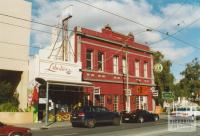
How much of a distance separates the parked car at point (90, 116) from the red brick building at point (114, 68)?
769 centimetres

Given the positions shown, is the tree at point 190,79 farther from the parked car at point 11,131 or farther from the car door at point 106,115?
the parked car at point 11,131

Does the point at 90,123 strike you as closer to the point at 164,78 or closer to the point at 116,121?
the point at 116,121

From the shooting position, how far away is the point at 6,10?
31000 millimetres

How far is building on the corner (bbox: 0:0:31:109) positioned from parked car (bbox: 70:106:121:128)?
7.34 meters

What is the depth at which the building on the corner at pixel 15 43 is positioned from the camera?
30567mm

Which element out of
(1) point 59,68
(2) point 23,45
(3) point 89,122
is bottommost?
(3) point 89,122

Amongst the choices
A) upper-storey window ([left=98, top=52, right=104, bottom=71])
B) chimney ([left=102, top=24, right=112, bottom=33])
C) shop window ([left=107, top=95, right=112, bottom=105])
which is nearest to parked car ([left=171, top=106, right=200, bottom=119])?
shop window ([left=107, top=95, right=112, bottom=105])

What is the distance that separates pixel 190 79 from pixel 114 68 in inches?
1082

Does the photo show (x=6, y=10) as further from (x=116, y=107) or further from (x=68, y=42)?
(x=116, y=107)

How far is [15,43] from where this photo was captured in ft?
103

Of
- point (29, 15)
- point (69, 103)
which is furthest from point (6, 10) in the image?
point (69, 103)

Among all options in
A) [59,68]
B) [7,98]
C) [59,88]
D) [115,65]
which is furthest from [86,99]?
[7,98]

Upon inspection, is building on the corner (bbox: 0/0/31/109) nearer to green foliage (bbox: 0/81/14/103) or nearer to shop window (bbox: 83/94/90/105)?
green foliage (bbox: 0/81/14/103)

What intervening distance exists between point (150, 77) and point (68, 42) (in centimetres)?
1529
